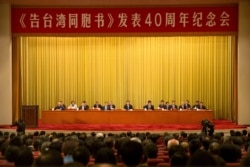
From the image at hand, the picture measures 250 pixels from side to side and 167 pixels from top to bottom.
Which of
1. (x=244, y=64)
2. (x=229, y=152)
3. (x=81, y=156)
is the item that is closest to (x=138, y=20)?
(x=244, y=64)

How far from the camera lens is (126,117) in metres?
14.5

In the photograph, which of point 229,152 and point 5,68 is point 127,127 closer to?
point 5,68

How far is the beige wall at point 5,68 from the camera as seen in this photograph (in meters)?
14.1

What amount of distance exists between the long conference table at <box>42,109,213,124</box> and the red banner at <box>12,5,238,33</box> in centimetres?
280

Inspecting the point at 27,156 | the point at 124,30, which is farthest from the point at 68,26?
the point at 27,156

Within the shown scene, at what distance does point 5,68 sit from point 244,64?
26.7 ft

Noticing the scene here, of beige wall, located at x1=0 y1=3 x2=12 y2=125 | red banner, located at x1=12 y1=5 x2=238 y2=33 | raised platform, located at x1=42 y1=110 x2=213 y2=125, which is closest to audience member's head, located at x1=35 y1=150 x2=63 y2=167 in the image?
red banner, located at x1=12 y1=5 x2=238 y2=33

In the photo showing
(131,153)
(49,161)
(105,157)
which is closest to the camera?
(49,161)

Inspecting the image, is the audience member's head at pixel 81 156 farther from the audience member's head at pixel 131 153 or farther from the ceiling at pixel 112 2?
the ceiling at pixel 112 2

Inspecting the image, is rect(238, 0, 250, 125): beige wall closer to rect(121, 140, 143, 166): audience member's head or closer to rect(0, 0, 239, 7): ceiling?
rect(0, 0, 239, 7): ceiling

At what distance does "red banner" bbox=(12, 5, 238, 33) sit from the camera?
13977 mm

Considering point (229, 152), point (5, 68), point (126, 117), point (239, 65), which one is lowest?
point (126, 117)

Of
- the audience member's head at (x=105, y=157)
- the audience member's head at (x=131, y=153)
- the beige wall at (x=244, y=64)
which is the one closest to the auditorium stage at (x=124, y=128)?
the beige wall at (x=244, y=64)

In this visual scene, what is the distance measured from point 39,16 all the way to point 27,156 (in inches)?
433
